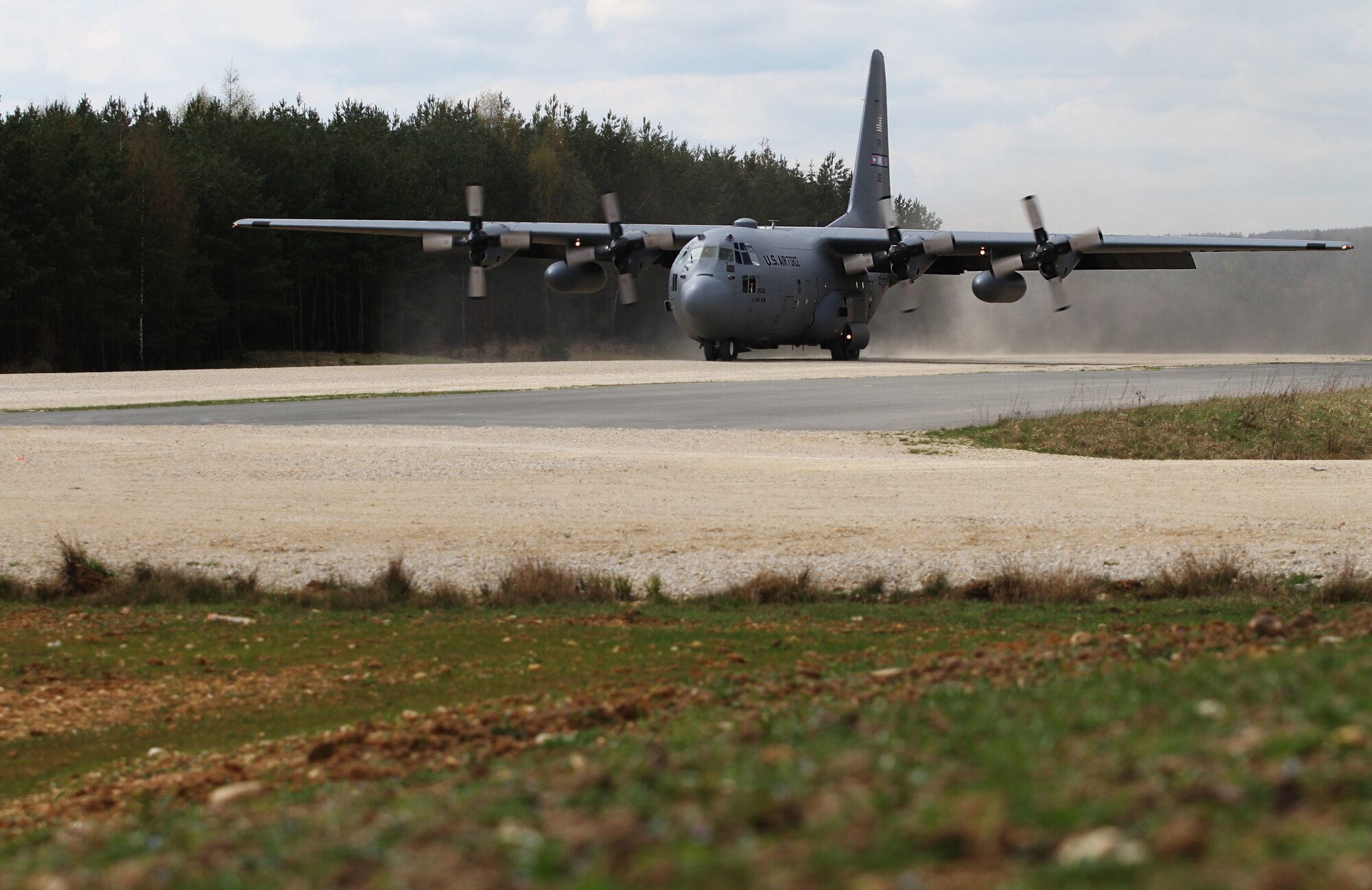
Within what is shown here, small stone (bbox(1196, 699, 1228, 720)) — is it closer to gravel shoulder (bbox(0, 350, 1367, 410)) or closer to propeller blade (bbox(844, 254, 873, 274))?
gravel shoulder (bbox(0, 350, 1367, 410))

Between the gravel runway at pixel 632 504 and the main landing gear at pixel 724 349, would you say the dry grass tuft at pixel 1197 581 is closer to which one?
the gravel runway at pixel 632 504

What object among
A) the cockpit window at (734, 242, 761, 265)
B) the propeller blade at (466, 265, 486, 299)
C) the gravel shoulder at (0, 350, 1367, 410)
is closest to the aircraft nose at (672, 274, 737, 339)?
the cockpit window at (734, 242, 761, 265)

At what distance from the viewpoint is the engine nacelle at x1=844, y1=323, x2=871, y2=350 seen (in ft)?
182

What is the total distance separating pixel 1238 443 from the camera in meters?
25.0

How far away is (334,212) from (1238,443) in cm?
5774

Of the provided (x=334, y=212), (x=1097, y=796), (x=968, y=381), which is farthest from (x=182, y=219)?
(x=1097, y=796)

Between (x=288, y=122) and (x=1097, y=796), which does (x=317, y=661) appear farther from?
(x=288, y=122)

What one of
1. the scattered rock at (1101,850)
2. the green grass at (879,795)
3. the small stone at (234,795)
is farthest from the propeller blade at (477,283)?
the scattered rock at (1101,850)

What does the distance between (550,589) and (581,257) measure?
38.9 meters

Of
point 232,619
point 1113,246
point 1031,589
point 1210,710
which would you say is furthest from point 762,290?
point 1210,710

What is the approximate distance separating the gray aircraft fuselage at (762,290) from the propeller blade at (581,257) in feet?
9.49

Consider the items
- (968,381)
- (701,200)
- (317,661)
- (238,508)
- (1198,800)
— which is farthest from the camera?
(701,200)

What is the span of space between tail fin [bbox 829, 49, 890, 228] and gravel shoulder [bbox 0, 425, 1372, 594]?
3952 cm

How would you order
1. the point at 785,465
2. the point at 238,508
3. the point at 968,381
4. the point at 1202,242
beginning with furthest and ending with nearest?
the point at 1202,242
the point at 968,381
the point at 785,465
the point at 238,508
